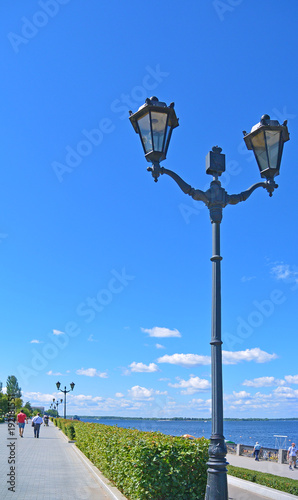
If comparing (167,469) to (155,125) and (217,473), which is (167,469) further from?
(155,125)

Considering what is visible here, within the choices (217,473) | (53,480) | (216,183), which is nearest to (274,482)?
(53,480)

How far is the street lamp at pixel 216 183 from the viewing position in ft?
15.9

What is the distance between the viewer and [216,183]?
5.93 m

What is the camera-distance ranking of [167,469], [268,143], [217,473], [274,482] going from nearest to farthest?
[217,473], [268,143], [167,469], [274,482]

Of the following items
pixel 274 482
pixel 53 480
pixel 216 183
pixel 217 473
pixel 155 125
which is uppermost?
pixel 155 125

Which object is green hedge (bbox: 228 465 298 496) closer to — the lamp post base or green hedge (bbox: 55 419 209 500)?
green hedge (bbox: 55 419 209 500)

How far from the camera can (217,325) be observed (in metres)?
5.23

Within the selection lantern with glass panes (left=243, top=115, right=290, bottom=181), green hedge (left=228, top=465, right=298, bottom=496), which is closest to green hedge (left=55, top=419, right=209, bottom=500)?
lantern with glass panes (left=243, top=115, right=290, bottom=181)

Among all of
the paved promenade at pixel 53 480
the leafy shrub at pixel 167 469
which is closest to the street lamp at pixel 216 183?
the leafy shrub at pixel 167 469

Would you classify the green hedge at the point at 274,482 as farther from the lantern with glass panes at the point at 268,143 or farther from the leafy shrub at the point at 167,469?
the lantern with glass panes at the point at 268,143

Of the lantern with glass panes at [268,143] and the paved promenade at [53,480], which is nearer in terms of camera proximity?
the lantern with glass panes at [268,143]

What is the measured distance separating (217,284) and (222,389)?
1218mm

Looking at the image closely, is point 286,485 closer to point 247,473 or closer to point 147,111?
point 247,473

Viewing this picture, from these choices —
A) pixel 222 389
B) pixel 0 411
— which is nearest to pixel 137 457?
pixel 222 389
